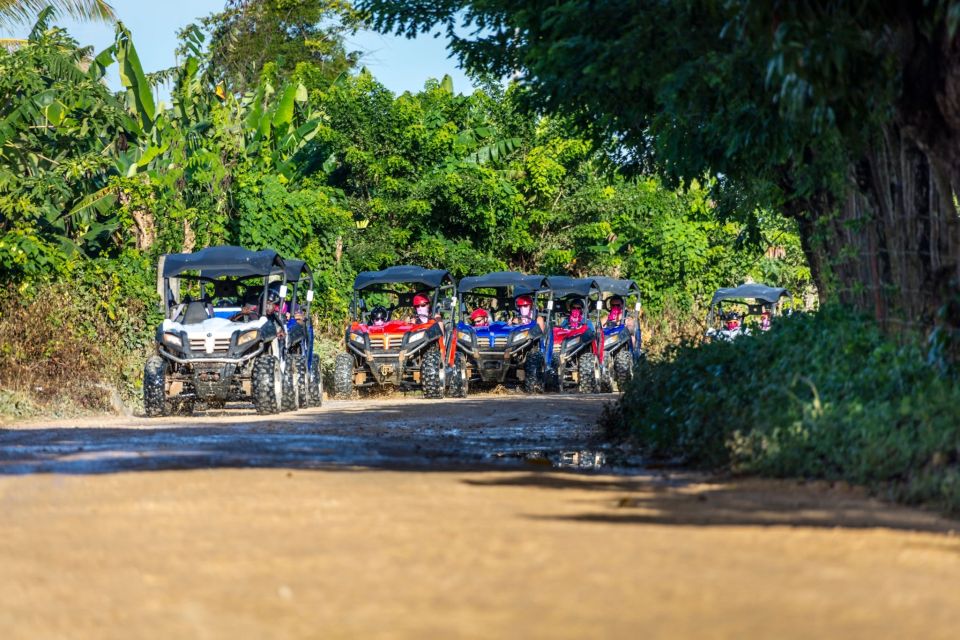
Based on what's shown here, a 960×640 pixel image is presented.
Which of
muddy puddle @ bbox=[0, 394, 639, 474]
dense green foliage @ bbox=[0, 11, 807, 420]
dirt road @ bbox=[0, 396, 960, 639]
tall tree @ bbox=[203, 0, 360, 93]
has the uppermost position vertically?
tall tree @ bbox=[203, 0, 360, 93]

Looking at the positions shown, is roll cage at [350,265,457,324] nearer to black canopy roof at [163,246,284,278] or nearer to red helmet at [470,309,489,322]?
red helmet at [470,309,489,322]

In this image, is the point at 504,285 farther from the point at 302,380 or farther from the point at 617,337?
the point at 302,380

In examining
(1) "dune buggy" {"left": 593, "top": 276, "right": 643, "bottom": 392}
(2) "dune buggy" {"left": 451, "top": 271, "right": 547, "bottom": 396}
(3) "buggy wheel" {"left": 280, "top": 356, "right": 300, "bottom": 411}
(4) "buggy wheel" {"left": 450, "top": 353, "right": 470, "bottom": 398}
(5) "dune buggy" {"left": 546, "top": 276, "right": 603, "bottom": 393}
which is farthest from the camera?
(1) "dune buggy" {"left": 593, "top": 276, "right": 643, "bottom": 392}

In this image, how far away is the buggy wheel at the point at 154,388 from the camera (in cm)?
1969

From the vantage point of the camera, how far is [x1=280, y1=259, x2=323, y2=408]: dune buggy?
70.8ft

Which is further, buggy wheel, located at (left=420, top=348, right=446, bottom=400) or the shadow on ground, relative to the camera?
buggy wheel, located at (left=420, top=348, right=446, bottom=400)

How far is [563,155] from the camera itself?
39.0 meters

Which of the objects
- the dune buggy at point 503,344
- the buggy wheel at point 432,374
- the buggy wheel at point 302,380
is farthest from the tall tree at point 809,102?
the dune buggy at point 503,344

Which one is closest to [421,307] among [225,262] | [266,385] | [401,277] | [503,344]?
[401,277]

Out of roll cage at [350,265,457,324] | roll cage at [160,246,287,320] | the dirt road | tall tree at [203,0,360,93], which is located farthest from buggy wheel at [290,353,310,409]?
tall tree at [203,0,360,93]

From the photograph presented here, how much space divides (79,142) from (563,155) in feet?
47.0

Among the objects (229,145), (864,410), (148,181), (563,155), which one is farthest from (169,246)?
(864,410)

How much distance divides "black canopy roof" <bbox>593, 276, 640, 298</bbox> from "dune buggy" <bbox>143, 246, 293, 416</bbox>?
34.3 feet

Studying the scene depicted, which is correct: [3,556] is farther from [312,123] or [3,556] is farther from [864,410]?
[312,123]
